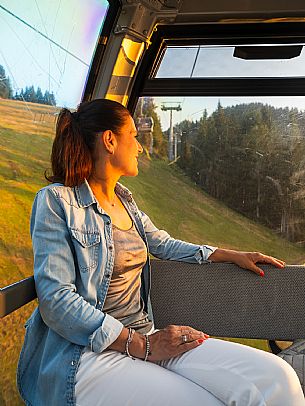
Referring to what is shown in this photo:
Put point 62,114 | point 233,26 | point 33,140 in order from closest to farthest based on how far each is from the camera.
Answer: point 62,114 < point 33,140 < point 233,26

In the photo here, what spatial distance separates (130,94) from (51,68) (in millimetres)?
527

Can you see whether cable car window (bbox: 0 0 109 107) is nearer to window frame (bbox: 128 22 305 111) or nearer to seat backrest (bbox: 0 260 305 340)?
window frame (bbox: 128 22 305 111)

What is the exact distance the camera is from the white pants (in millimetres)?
1728

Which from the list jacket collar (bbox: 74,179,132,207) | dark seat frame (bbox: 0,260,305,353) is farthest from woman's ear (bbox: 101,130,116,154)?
dark seat frame (bbox: 0,260,305,353)

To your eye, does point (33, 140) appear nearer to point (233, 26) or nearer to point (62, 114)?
point (62, 114)

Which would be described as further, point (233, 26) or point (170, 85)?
point (170, 85)

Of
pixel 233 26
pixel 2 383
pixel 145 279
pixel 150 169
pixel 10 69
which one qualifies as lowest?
pixel 2 383

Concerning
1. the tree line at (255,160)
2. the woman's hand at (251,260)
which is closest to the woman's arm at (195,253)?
the woman's hand at (251,260)

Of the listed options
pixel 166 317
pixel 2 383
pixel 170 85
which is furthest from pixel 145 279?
pixel 170 85

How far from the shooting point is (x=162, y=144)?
3518mm

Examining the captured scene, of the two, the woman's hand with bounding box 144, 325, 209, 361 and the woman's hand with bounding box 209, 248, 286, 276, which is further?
A: the woman's hand with bounding box 209, 248, 286, 276

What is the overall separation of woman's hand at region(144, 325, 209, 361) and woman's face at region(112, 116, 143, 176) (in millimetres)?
573

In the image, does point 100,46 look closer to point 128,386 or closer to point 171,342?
point 171,342

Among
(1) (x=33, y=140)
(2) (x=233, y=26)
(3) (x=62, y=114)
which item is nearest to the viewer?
(3) (x=62, y=114)
